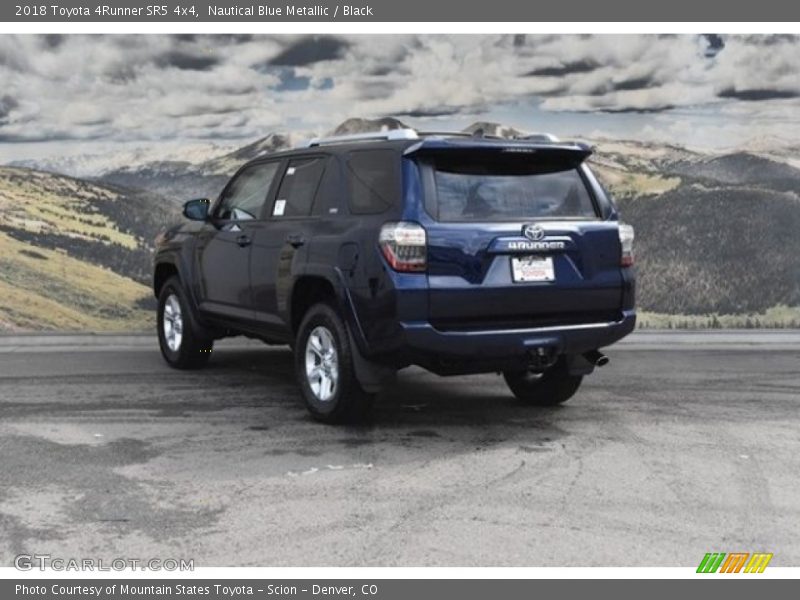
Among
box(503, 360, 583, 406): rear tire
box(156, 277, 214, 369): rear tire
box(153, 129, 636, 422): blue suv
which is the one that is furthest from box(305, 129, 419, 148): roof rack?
box(156, 277, 214, 369): rear tire

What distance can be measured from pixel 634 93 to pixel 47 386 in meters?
7.15

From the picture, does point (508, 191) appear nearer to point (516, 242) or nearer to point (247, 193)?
point (516, 242)

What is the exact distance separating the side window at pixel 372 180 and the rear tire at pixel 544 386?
5.61 feet

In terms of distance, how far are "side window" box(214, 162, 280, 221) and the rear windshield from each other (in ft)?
6.47

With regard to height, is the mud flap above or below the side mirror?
below

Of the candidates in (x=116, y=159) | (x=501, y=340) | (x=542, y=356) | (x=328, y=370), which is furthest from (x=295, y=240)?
(x=116, y=159)

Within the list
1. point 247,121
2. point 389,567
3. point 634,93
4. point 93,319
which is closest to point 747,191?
point 634,93

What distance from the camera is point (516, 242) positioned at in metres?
6.27

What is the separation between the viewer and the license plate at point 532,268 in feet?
20.6

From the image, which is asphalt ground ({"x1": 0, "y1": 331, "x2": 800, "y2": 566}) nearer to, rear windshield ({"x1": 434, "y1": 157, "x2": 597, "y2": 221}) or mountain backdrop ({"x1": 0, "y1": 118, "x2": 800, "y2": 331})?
rear windshield ({"x1": 434, "y1": 157, "x2": 597, "y2": 221})

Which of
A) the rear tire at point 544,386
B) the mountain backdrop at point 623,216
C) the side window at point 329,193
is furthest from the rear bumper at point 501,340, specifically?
the mountain backdrop at point 623,216

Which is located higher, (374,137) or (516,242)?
(374,137)

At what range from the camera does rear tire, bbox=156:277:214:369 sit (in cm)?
898

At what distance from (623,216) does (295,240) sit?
18.9ft
